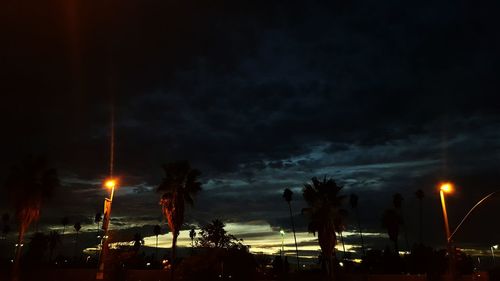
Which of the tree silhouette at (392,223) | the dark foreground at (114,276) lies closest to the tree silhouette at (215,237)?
the dark foreground at (114,276)

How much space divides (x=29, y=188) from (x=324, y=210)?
109ft

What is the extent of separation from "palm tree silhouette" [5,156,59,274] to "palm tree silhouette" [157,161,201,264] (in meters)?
12.4

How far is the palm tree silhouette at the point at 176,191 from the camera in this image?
52.4 metres

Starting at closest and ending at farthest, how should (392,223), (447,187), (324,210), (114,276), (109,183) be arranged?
(109,183), (447,187), (114,276), (324,210), (392,223)

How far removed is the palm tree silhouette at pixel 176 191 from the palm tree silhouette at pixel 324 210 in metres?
13.7

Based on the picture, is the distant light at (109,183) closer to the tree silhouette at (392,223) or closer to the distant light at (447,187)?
the distant light at (447,187)

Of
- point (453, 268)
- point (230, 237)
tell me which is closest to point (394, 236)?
point (230, 237)

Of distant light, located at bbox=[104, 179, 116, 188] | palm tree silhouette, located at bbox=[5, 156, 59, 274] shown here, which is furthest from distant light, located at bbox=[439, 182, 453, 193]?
palm tree silhouette, located at bbox=[5, 156, 59, 274]

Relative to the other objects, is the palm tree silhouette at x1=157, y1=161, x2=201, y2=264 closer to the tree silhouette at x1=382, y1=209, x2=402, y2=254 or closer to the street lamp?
the street lamp

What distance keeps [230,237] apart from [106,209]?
4513cm

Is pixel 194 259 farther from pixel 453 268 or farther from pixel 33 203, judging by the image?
pixel 453 268

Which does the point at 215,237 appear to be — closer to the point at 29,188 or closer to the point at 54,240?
the point at 29,188

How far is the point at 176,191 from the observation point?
173 ft

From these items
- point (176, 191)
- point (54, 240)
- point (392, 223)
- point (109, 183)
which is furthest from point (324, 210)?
point (54, 240)
